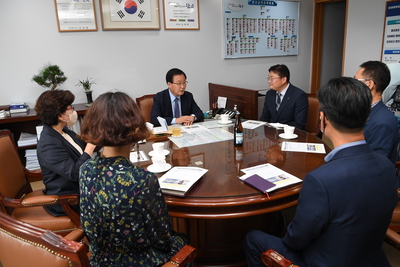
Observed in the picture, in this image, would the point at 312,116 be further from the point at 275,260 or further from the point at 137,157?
the point at 275,260

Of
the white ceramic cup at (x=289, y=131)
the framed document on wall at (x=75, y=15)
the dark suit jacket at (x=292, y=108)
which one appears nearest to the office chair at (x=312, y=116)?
the dark suit jacket at (x=292, y=108)

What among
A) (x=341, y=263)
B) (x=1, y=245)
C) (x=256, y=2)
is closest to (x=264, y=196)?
(x=341, y=263)

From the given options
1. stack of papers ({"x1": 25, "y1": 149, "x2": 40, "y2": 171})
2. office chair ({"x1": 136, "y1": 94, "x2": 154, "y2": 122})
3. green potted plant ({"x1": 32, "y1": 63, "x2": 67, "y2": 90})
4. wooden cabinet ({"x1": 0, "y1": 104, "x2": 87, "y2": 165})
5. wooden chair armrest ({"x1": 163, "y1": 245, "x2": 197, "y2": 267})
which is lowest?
stack of papers ({"x1": 25, "y1": 149, "x2": 40, "y2": 171})

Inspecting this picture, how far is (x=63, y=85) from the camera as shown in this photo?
3.43 metres

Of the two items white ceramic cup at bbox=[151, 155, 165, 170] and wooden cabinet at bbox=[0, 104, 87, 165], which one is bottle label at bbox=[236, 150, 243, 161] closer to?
white ceramic cup at bbox=[151, 155, 165, 170]

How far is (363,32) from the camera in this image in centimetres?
392

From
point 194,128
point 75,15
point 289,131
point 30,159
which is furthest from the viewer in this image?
point 75,15

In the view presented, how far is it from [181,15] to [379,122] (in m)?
2.82

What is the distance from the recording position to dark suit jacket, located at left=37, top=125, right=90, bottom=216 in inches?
65.9

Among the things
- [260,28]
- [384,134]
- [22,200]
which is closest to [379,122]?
[384,134]

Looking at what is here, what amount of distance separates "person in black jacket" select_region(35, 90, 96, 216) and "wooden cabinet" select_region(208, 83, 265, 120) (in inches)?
76.6

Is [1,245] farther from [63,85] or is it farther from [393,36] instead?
[393,36]

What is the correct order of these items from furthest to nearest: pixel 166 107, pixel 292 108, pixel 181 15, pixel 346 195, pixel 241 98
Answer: pixel 181 15 → pixel 241 98 → pixel 166 107 → pixel 292 108 → pixel 346 195

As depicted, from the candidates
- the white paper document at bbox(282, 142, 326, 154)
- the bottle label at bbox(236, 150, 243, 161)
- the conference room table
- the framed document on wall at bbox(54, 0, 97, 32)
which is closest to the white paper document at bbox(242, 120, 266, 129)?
the conference room table
